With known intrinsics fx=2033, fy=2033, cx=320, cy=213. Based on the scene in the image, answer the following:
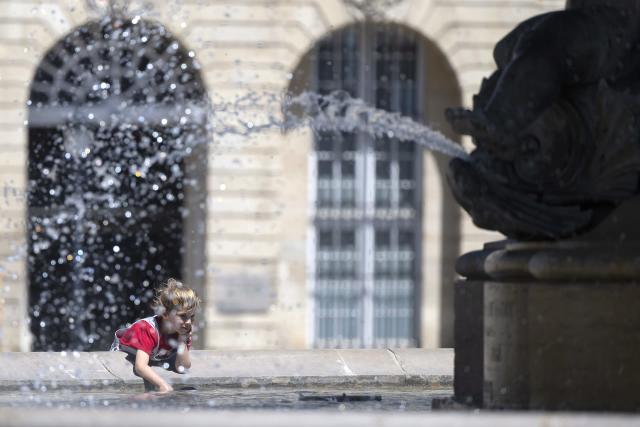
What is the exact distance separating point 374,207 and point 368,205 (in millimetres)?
66

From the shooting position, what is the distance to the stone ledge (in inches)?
321

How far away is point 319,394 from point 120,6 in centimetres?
1139

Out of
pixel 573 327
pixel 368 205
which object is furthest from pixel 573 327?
pixel 368 205

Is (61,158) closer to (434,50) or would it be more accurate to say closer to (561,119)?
(434,50)

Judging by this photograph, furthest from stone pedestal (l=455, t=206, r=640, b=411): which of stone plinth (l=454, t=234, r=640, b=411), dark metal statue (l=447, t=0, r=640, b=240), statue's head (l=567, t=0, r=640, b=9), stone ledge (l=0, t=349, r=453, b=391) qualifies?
stone ledge (l=0, t=349, r=453, b=391)

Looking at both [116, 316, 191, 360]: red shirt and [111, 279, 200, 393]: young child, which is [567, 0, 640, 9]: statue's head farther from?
[116, 316, 191, 360]: red shirt

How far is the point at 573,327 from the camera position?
619 cm

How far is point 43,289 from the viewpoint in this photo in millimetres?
19531

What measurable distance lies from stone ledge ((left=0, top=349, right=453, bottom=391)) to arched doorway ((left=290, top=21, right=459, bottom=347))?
37.7 ft

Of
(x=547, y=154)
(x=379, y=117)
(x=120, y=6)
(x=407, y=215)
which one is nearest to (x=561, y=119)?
(x=547, y=154)

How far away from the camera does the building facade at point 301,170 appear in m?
19.4

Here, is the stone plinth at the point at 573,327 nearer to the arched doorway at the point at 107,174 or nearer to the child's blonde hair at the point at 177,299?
the child's blonde hair at the point at 177,299

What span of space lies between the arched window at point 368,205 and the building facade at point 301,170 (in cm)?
2

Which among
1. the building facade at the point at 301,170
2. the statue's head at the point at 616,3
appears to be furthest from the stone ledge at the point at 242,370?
the building facade at the point at 301,170
